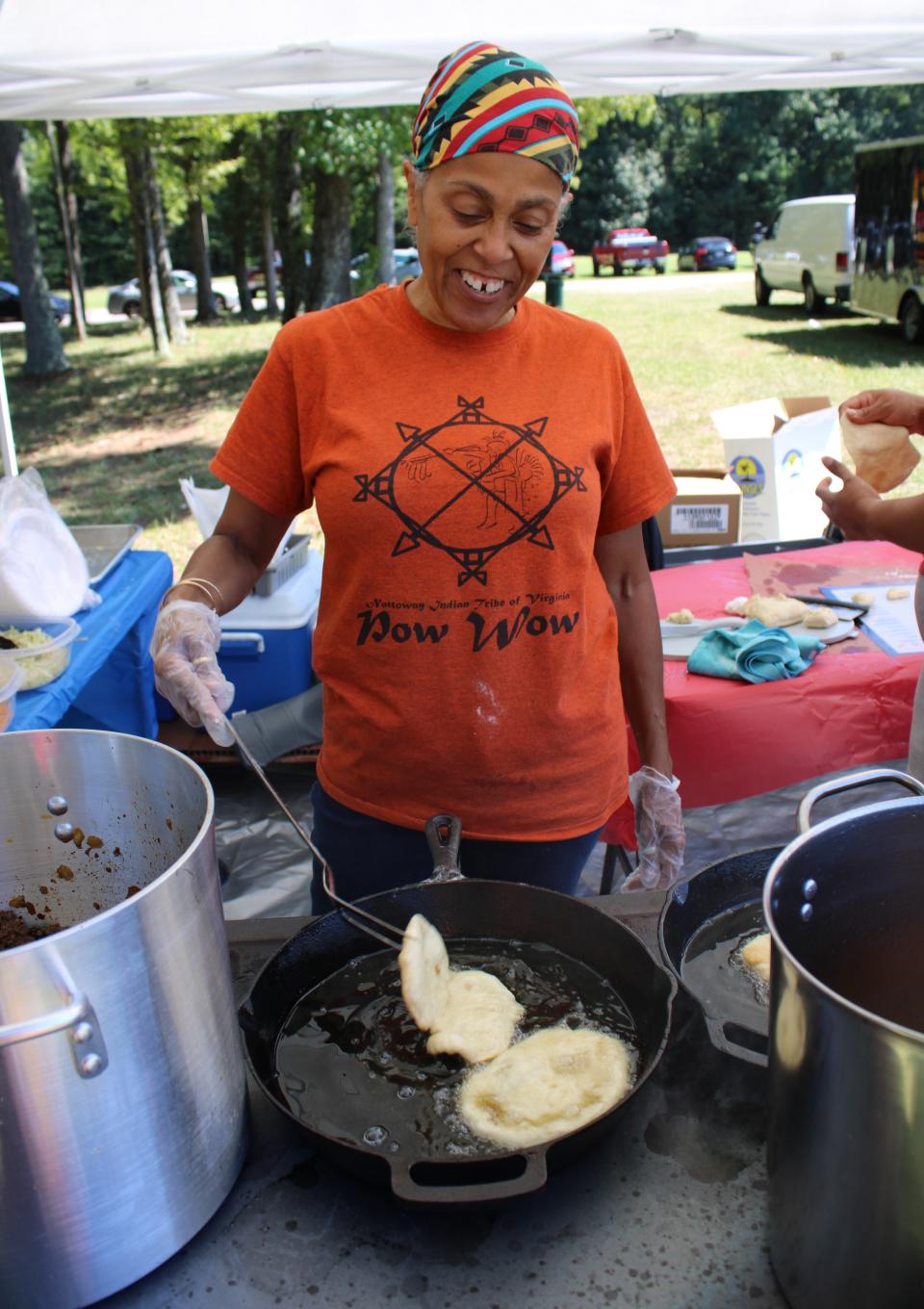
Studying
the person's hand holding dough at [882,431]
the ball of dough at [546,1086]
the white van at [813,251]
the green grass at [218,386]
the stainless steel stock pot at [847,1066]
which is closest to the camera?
the stainless steel stock pot at [847,1066]

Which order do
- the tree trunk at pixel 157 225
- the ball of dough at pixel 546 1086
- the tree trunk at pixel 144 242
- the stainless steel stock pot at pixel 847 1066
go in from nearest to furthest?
the stainless steel stock pot at pixel 847 1066 → the ball of dough at pixel 546 1086 → the tree trunk at pixel 144 242 → the tree trunk at pixel 157 225

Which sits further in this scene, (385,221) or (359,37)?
(385,221)

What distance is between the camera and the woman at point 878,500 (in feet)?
6.48

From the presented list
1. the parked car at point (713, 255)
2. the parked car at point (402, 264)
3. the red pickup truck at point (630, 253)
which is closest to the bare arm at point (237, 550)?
the parked car at point (402, 264)

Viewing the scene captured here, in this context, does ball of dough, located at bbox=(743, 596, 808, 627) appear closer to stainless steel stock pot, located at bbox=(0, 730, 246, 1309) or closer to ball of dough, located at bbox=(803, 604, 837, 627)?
ball of dough, located at bbox=(803, 604, 837, 627)

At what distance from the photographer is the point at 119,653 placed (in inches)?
151

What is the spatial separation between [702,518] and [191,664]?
316 centimetres

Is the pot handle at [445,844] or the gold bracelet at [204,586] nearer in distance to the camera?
the pot handle at [445,844]

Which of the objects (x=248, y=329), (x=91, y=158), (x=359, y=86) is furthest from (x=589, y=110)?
(x=359, y=86)

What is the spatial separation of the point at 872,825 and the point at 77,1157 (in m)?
0.74

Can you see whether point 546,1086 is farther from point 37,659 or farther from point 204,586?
point 37,659

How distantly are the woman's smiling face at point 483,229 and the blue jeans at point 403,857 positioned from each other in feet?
2.70

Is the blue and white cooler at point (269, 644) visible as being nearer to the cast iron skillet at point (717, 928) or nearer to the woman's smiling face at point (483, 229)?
the woman's smiling face at point (483, 229)

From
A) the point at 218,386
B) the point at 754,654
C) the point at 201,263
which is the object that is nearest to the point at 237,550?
the point at 754,654
